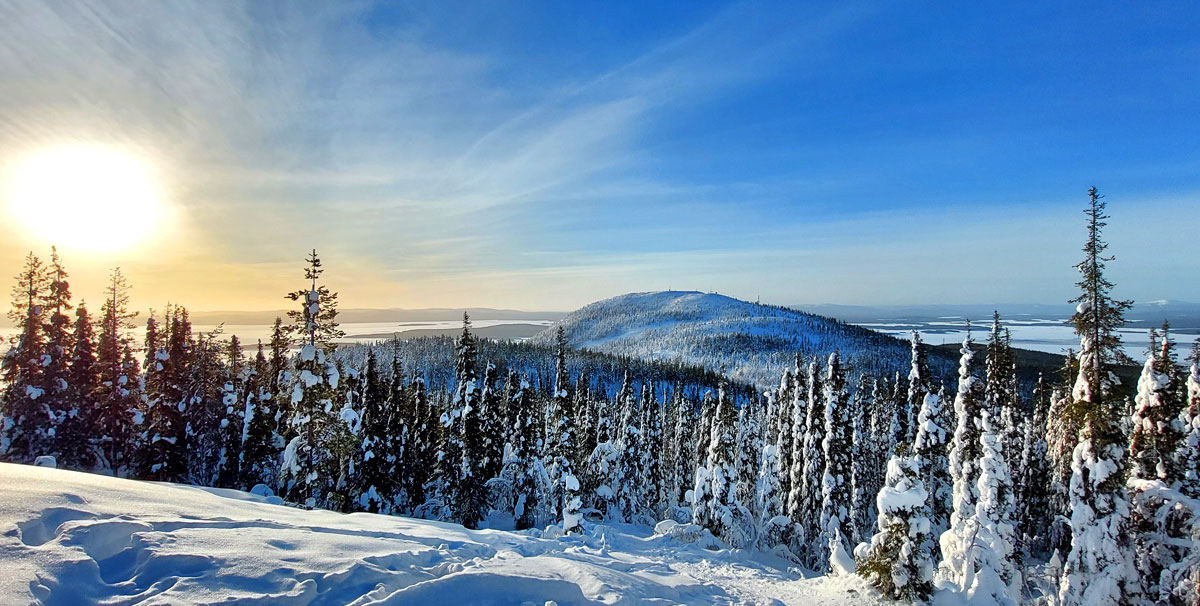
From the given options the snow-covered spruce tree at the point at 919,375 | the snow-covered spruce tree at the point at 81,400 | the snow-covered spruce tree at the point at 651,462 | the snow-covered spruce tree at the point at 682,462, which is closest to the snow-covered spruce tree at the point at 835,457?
the snow-covered spruce tree at the point at 919,375

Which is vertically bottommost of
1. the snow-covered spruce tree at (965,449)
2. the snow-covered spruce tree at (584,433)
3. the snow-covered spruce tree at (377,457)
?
the snow-covered spruce tree at (584,433)

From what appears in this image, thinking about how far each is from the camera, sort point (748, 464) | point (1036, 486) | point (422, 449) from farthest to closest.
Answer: point (748, 464) → point (1036, 486) → point (422, 449)

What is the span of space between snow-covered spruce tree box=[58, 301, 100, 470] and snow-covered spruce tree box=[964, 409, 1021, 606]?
3799 centimetres

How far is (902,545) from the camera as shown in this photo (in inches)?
539

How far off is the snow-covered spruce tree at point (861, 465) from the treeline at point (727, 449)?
277 mm

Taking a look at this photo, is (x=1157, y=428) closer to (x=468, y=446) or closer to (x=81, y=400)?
(x=468, y=446)

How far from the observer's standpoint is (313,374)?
20.7 meters

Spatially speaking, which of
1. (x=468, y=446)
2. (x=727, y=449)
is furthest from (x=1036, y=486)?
(x=468, y=446)

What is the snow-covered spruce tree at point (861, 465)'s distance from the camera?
110 feet

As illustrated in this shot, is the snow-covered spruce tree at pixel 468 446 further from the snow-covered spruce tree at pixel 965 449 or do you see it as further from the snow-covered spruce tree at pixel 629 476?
the snow-covered spruce tree at pixel 965 449

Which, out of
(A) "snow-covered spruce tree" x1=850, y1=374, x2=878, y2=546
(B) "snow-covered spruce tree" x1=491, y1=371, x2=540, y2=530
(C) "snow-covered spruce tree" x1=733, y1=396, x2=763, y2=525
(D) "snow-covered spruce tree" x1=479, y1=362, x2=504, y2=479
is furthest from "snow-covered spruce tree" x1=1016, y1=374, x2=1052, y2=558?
(D) "snow-covered spruce tree" x1=479, y1=362, x2=504, y2=479

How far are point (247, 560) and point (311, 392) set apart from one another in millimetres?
14203

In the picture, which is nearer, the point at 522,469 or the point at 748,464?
the point at 522,469

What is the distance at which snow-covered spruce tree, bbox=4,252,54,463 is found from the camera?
25.7 meters
